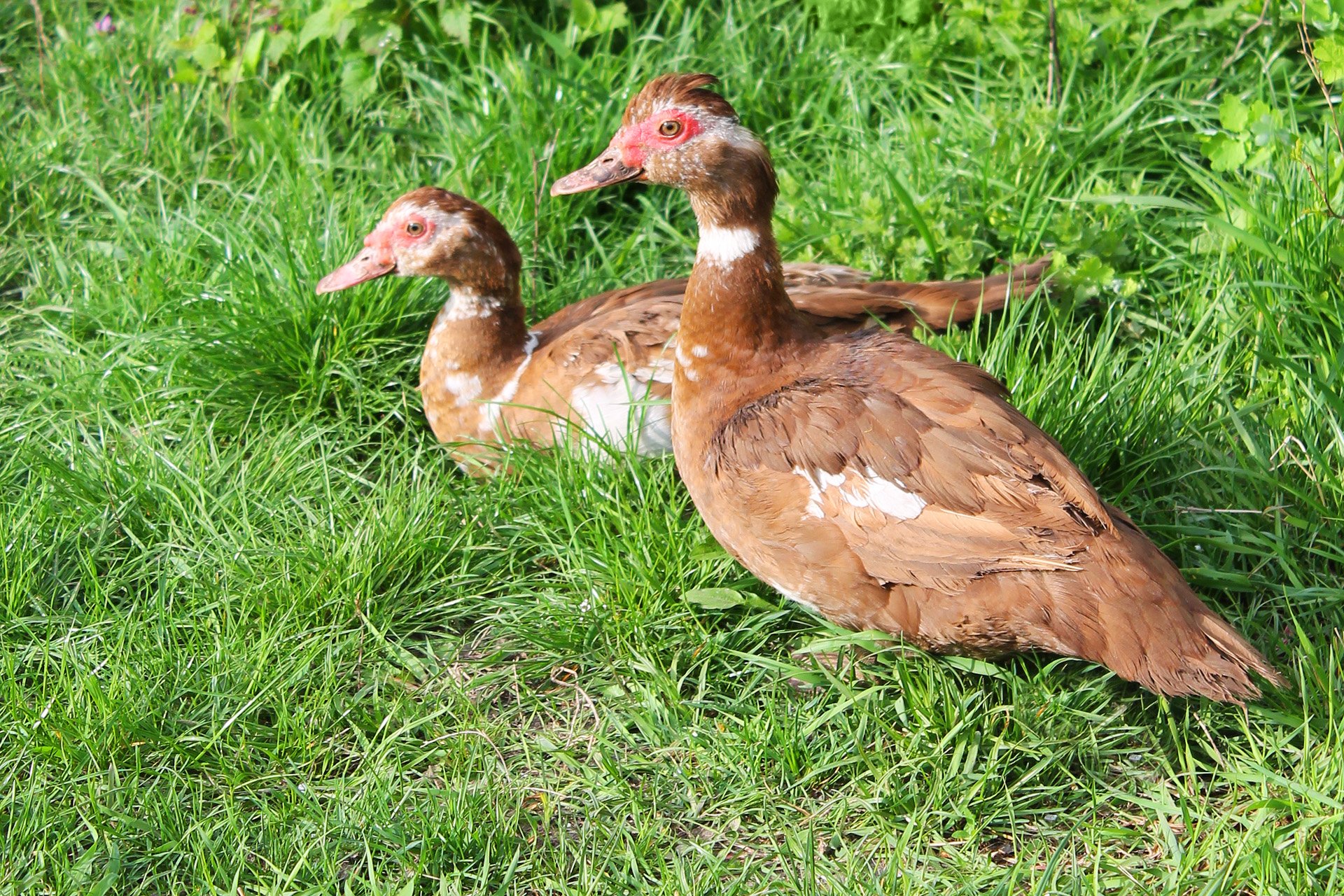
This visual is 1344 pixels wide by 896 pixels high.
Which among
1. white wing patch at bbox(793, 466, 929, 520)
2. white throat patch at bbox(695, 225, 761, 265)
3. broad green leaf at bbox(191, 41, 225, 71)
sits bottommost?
white wing patch at bbox(793, 466, 929, 520)

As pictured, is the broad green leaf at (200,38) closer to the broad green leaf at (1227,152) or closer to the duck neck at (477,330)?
the duck neck at (477,330)

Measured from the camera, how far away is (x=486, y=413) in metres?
3.86

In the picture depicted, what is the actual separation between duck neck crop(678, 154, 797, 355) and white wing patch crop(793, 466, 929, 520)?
46cm

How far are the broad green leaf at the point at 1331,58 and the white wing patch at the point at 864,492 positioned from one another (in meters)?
1.81

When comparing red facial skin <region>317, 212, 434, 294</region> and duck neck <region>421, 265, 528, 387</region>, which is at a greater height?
red facial skin <region>317, 212, 434, 294</region>

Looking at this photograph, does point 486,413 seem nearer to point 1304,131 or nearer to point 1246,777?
point 1246,777

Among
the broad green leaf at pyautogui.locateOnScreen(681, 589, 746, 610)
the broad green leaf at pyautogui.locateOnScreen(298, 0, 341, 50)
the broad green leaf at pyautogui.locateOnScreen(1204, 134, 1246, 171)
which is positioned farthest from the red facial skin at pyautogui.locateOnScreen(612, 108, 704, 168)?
the broad green leaf at pyautogui.locateOnScreen(298, 0, 341, 50)

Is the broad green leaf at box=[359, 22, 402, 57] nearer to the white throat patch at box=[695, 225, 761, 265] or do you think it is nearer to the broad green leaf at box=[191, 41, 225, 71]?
the broad green leaf at box=[191, 41, 225, 71]

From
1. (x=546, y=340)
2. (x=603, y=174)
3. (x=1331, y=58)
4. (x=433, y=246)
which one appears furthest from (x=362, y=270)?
(x=1331, y=58)

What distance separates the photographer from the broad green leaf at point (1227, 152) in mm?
3824

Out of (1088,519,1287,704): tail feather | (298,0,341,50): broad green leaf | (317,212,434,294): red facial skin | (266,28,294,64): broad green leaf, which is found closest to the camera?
(1088,519,1287,704): tail feather

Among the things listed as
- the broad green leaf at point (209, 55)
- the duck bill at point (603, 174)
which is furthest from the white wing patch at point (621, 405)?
the broad green leaf at point (209, 55)

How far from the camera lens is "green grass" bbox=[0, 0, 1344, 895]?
287 centimetres

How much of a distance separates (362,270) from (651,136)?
3.60 ft
